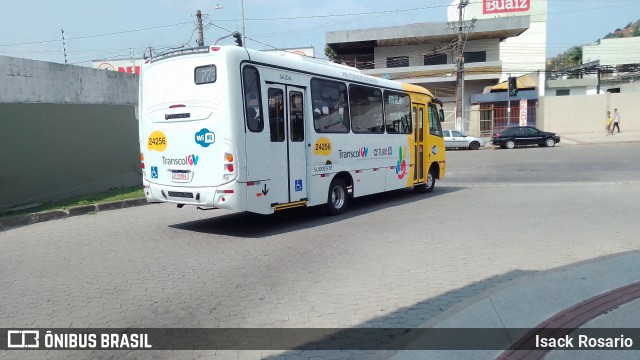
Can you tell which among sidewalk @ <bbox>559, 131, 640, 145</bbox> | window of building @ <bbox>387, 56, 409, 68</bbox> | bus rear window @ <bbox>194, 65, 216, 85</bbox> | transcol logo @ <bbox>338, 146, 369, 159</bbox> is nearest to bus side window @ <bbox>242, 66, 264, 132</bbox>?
bus rear window @ <bbox>194, 65, 216, 85</bbox>

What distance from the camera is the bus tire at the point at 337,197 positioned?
407 inches

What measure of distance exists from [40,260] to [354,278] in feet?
15.4

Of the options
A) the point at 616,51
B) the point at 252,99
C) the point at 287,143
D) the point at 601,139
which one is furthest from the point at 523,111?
the point at 616,51

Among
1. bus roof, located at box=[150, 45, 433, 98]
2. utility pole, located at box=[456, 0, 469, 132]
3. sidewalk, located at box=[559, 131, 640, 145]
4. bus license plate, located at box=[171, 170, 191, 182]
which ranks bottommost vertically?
sidewalk, located at box=[559, 131, 640, 145]

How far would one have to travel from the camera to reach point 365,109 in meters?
11.3

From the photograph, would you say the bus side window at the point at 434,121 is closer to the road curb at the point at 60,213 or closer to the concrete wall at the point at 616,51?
the road curb at the point at 60,213

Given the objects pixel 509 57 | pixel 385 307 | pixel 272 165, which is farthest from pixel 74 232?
pixel 509 57

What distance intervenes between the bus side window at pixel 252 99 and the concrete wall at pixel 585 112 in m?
36.4

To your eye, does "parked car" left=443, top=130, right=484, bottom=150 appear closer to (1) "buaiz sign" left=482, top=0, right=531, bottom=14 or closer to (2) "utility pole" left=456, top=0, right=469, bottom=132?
(2) "utility pole" left=456, top=0, right=469, bottom=132

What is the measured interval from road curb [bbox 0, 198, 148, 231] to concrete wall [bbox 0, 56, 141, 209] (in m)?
1.73

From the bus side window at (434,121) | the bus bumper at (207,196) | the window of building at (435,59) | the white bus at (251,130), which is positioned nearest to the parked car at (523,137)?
the window of building at (435,59)

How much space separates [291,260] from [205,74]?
11.5 feet

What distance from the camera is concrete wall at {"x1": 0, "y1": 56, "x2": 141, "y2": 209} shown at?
11.7m

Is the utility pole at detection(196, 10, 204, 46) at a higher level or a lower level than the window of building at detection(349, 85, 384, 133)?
higher
